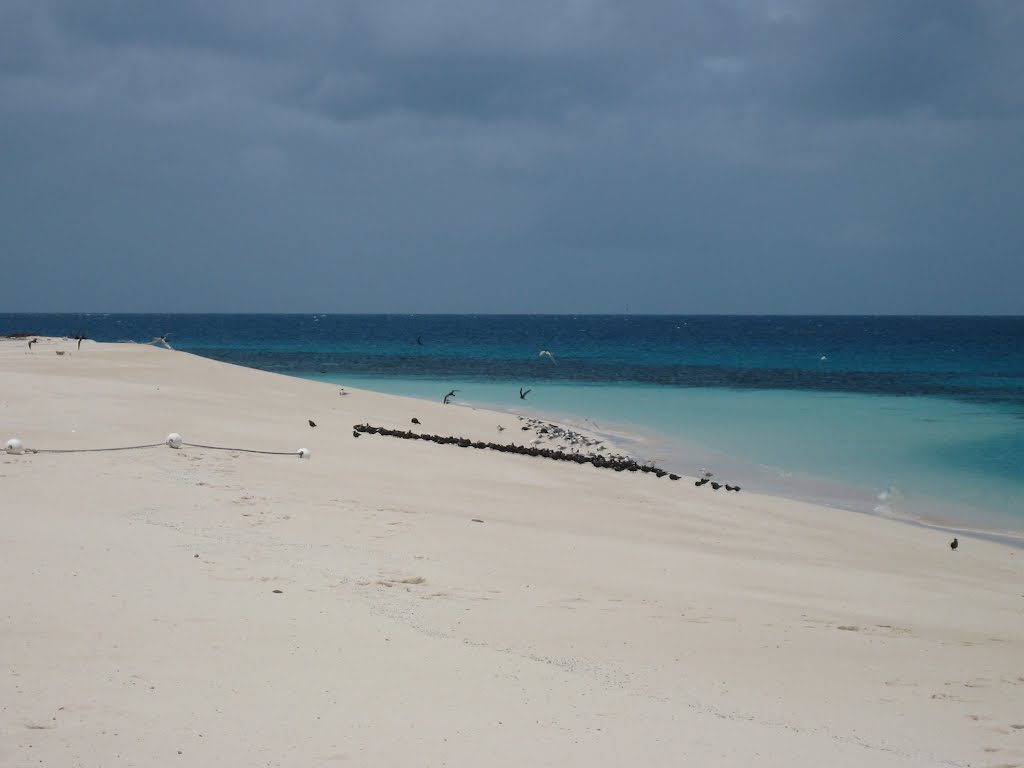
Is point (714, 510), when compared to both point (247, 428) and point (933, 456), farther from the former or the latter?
point (933, 456)

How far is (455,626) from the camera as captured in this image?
5.46 metres

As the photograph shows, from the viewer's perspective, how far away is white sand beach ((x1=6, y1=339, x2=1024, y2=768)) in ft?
12.7

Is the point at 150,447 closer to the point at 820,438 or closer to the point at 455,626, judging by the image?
the point at 455,626

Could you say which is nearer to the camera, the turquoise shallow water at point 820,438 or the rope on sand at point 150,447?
the rope on sand at point 150,447

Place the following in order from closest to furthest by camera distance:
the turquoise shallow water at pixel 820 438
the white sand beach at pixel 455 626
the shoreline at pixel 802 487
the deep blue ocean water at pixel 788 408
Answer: the white sand beach at pixel 455 626 → the shoreline at pixel 802 487 → the turquoise shallow water at pixel 820 438 → the deep blue ocean water at pixel 788 408

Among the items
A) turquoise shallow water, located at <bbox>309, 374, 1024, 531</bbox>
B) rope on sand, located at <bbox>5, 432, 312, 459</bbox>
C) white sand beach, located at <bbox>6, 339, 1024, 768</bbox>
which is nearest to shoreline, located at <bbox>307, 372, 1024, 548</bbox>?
turquoise shallow water, located at <bbox>309, 374, 1024, 531</bbox>

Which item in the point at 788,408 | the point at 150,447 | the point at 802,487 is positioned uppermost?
the point at 788,408

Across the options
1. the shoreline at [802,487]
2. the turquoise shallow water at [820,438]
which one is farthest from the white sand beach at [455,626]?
the turquoise shallow water at [820,438]

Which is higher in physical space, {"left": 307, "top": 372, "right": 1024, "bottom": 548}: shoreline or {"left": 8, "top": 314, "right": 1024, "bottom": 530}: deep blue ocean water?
{"left": 8, "top": 314, "right": 1024, "bottom": 530}: deep blue ocean water

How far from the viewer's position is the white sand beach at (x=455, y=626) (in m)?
3.87

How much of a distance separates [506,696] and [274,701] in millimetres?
1100

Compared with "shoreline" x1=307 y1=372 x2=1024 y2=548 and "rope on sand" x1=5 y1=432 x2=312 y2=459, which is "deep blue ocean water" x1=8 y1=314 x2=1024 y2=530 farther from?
"rope on sand" x1=5 y1=432 x2=312 y2=459

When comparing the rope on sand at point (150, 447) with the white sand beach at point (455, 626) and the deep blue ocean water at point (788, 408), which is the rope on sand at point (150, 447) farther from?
the deep blue ocean water at point (788, 408)

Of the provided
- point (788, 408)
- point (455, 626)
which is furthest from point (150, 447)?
point (788, 408)
